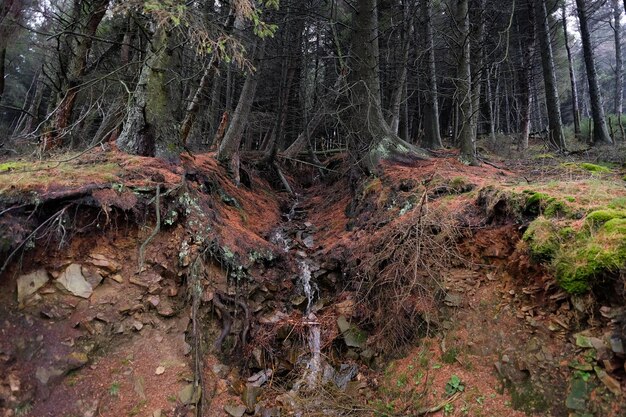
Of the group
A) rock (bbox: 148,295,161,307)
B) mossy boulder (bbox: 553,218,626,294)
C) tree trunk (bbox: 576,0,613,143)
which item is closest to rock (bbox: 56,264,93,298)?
rock (bbox: 148,295,161,307)

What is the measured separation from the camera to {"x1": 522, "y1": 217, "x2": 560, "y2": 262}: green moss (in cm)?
372

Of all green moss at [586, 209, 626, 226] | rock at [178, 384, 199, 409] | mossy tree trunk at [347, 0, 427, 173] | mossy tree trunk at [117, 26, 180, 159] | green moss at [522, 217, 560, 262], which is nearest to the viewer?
green moss at [586, 209, 626, 226]

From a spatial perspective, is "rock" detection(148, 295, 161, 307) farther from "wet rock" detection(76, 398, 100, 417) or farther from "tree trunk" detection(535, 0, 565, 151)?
"tree trunk" detection(535, 0, 565, 151)

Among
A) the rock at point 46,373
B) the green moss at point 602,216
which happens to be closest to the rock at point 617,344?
the green moss at point 602,216

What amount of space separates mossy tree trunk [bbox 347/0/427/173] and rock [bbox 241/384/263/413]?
4.96 m

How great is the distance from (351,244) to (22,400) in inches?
183

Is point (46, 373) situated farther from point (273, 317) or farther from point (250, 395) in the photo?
point (273, 317)

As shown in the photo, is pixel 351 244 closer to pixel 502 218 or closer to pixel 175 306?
pixel 502 218

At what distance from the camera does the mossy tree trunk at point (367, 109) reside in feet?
26.6

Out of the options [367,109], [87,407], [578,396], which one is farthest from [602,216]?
[87,407]

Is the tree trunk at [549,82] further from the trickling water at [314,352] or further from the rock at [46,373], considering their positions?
the rock at [46,373]

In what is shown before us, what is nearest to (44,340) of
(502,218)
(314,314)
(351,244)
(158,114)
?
(314,314)

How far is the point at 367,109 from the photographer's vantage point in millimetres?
8312

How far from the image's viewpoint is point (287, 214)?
9.49 meters
